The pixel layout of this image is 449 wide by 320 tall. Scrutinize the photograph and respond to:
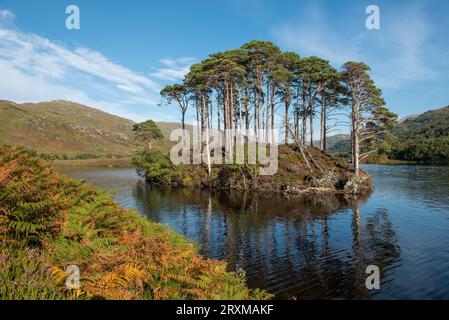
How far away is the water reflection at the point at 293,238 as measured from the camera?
42.7ft

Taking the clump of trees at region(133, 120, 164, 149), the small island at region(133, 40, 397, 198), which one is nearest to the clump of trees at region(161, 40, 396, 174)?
the small island at region(133, 40, 397, 198)

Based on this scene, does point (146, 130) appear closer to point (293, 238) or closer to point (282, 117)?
point (282, 117)

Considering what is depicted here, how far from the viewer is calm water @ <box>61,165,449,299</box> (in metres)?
12.6

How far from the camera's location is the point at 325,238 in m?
19.0

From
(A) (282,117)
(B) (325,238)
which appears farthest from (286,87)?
(B) (325,238)

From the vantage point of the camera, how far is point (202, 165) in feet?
163

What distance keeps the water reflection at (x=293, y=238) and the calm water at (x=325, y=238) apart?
1.8 inches

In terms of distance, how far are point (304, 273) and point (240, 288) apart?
645 cm

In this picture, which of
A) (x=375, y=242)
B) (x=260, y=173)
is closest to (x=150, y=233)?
(x=375, y=242)

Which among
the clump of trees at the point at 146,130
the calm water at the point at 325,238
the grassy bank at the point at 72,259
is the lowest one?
the calm water at the point at 325,238

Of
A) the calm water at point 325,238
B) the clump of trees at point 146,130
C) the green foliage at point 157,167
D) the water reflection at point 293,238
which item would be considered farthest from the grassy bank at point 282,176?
the clump of trees at point 146,130

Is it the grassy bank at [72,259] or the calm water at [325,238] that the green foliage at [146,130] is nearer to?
the calm water at [325,238]

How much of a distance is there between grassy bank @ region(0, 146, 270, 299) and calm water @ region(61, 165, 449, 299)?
211 inches

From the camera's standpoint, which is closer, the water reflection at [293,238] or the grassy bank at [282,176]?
the water reflection at [293,238]
